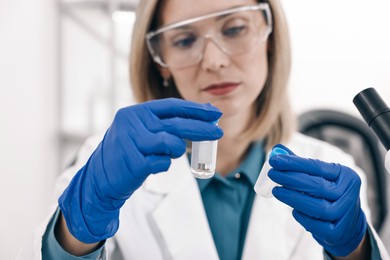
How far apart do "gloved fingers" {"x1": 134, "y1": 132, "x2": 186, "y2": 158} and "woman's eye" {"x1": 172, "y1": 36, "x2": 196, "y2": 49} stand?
379 mm

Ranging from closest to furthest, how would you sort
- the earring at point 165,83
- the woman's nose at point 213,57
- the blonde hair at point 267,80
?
the woman's nose at point 213,57 → the blonde hair at point 267,80 → the earring at point 165,83

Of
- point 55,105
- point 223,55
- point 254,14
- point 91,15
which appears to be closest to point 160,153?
point 223,55

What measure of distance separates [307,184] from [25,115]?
4.94 feet

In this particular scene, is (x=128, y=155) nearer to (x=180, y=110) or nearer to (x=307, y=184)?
(x=180, y=110)

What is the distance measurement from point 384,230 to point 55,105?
174 cm

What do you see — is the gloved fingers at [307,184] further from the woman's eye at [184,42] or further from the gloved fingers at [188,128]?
the woman's eye at [184,42]

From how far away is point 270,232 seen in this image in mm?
953

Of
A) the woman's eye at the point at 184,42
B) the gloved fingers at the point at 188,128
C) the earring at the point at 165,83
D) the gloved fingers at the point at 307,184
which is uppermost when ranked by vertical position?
the woman's eye at the point at 184,42

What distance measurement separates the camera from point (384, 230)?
1.45m

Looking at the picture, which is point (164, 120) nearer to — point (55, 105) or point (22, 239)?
point (22, 239)

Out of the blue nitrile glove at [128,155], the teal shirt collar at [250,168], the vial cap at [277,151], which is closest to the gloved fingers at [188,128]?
the blue nitrile glove at [128,155]

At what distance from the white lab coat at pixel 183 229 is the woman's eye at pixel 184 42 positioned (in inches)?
12.7

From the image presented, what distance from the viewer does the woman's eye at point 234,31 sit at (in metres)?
0.89

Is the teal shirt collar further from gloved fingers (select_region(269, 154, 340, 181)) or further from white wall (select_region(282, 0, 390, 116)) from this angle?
white wall (select_region(282, 0, 390, 116))
